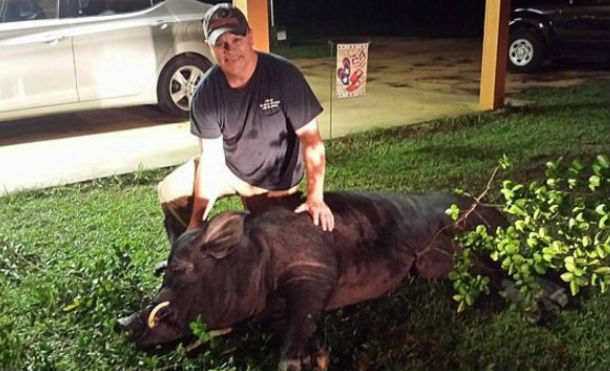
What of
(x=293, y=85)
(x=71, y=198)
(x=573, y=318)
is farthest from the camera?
(x=71, y=198)

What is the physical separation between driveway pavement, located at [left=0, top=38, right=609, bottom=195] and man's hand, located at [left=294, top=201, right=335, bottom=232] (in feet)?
10.5

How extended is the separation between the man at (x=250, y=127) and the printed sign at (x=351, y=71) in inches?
117

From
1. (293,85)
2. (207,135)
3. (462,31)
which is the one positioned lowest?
(462,31)

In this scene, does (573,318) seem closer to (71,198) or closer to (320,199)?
(320,199)

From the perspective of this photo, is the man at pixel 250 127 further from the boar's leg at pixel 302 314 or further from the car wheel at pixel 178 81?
the car wheel at pixel 178 81

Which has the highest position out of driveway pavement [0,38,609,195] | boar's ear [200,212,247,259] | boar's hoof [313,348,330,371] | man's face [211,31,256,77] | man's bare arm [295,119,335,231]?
man's face [211,31,256,77]

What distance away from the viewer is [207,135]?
11.0ft

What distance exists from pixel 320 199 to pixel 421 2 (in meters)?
21.0

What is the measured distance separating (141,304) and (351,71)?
362 cm

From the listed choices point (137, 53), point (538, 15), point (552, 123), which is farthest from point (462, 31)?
point (137, 53)

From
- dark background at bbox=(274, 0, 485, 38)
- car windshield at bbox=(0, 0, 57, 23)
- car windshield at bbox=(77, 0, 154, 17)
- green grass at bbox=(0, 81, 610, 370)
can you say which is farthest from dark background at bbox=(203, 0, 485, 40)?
green grass at bbox=(0, 81, 610, 370)

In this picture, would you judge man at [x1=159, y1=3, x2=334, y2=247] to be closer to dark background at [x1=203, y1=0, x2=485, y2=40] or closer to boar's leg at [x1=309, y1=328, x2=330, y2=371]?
boar's leg at [x1=309, y1=328, x2=330, y2=371]

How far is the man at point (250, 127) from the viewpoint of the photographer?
3240 millimetres

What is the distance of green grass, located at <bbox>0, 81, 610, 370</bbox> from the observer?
3.24 metres
